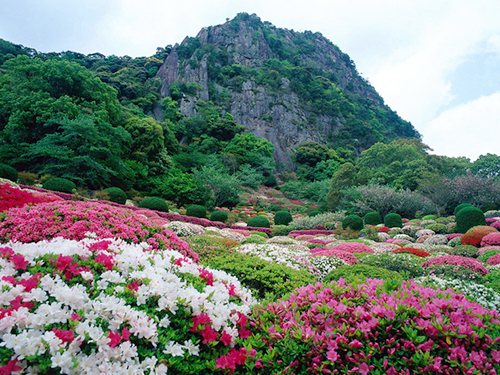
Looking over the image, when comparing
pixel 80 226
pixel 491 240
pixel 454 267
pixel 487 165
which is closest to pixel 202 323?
pixel 80 226

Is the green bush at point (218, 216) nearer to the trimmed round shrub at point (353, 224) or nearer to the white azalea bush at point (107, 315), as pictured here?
the trimmed round shrub at point (353, 224)

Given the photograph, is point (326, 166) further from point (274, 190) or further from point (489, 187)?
point (489, 187)

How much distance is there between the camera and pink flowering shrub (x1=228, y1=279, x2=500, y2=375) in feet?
5.71

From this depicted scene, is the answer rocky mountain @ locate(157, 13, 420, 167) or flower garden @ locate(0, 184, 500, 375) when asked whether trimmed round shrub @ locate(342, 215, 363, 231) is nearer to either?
flower garden @ locate(0, 184, 500, 375)

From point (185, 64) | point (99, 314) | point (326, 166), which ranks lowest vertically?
point (99, 314)

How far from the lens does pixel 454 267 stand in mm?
5227

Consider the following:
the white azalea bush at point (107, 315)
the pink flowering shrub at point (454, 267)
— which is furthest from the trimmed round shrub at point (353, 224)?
the white azalea bush at point (107, 315)

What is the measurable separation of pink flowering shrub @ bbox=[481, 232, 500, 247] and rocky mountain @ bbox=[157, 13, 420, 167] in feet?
126

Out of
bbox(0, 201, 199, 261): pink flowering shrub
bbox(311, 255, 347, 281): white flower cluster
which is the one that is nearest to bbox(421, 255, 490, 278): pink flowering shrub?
bbox(311, 255, 347, 281): white flower cluster

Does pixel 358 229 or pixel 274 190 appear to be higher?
pixel 274 190

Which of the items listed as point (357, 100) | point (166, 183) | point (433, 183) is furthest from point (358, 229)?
point (357, 100)

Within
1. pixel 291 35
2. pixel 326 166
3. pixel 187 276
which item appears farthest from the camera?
pixel 291 35

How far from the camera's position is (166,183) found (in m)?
24.8

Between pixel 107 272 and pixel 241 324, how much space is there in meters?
1.15
